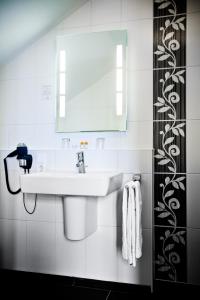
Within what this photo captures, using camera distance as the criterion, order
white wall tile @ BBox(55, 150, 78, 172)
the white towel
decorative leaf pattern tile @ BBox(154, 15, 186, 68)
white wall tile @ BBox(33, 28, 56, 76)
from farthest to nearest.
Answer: white wall tile @ BBox(33, 28, 56, 76)
white wall tile @ BBox(55, 150, 78, 172)
decorative leaf pattern tile @ BBox(154, 15, 186, 68)
the white towel

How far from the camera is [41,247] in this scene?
223cm

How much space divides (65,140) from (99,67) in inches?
24.7

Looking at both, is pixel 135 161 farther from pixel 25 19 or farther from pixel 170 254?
pixel 25 19

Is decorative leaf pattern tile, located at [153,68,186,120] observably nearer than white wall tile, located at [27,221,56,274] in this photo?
Yes

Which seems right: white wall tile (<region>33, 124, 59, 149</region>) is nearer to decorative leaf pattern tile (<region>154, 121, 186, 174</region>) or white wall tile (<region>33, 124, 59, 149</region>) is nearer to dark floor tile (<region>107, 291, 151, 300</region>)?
decorative leaf pattern tile (<region>154, 121, 186, 174</region>)

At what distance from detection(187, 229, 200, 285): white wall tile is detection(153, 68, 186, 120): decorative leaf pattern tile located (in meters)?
0.85

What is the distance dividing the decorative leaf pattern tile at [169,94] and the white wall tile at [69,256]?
3.75ft

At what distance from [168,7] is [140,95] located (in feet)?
2.24

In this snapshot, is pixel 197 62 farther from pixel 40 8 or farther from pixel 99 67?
pixel 40 8

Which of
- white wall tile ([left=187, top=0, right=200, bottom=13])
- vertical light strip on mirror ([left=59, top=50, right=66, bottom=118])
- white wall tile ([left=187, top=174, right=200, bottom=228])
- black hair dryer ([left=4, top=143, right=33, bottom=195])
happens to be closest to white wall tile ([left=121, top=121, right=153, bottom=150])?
white wall tile ([left=187, top=174, right=200, bottom=228])

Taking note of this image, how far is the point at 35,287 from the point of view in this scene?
81.4 inches

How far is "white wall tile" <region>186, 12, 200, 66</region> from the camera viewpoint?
2.02m

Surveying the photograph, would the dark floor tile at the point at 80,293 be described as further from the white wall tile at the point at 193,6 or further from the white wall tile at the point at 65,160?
the white wall tile at the point at 193,6

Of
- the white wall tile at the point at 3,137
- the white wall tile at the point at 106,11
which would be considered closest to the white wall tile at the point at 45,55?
the white wall tile at the point at 106,11
